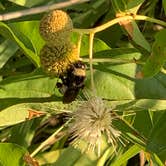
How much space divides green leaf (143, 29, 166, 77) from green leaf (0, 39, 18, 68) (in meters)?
0.81

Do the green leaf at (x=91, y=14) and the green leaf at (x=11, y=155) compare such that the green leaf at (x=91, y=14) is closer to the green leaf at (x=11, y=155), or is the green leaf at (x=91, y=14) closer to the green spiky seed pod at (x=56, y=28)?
the green leaf at (x=11, y=155)

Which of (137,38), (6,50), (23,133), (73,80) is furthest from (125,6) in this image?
(23,133)

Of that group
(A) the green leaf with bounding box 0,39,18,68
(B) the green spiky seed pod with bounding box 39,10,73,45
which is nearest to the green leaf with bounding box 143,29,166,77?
(B) the green spiky seed pod with bounding box 39,10,73,45

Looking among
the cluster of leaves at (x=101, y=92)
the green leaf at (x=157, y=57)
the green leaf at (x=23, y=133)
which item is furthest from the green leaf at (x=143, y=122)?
the green leaf at (x=23, y=133)

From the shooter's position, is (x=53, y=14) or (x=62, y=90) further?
(x=62, y=90)

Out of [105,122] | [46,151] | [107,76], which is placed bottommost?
[46,151]

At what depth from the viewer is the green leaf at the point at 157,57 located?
140 cm

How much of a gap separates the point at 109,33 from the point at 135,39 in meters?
0.72

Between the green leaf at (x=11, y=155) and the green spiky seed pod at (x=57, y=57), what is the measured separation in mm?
455

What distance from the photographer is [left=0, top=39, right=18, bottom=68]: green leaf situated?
6.90ft

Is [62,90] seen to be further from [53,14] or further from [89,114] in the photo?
[53,14]

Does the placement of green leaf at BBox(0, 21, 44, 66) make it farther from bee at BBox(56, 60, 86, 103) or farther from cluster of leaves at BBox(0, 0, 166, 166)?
bee at BBox(56, 60, 86, 103)

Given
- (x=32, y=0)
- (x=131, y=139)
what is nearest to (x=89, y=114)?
(x=131, y=139)

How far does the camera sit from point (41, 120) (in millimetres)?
2184
